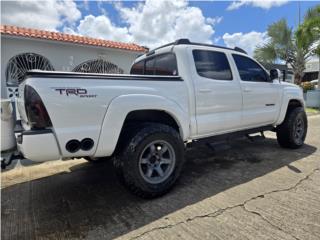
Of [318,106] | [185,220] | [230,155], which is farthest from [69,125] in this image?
[318,106]

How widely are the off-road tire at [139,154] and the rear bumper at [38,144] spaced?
0.77 metres

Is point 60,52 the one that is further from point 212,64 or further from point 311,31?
point 311,31

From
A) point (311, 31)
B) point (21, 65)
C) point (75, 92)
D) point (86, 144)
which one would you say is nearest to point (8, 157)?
point (86, 144)

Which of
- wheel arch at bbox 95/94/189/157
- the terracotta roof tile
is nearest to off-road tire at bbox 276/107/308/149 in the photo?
wheel arch at bbox 95/94/189/157

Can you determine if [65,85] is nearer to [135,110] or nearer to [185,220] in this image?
[135,110]

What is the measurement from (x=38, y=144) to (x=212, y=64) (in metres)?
2.80

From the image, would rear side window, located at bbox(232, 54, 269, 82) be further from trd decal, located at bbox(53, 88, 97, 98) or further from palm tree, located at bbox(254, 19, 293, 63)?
palm tree, located at bbox(254, 19, 293, 63)

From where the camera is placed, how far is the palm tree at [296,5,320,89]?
15562 mm

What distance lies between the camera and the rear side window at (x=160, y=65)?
13.1 ft

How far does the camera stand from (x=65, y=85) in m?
2.74

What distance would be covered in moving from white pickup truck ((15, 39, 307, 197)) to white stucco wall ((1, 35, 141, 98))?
18.8 feet

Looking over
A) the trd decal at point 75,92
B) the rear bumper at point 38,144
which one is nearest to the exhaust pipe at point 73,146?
the rear bumper at point 38,144

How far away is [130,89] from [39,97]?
39.9 inches

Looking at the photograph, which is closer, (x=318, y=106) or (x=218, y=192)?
(x=218, y=192)
